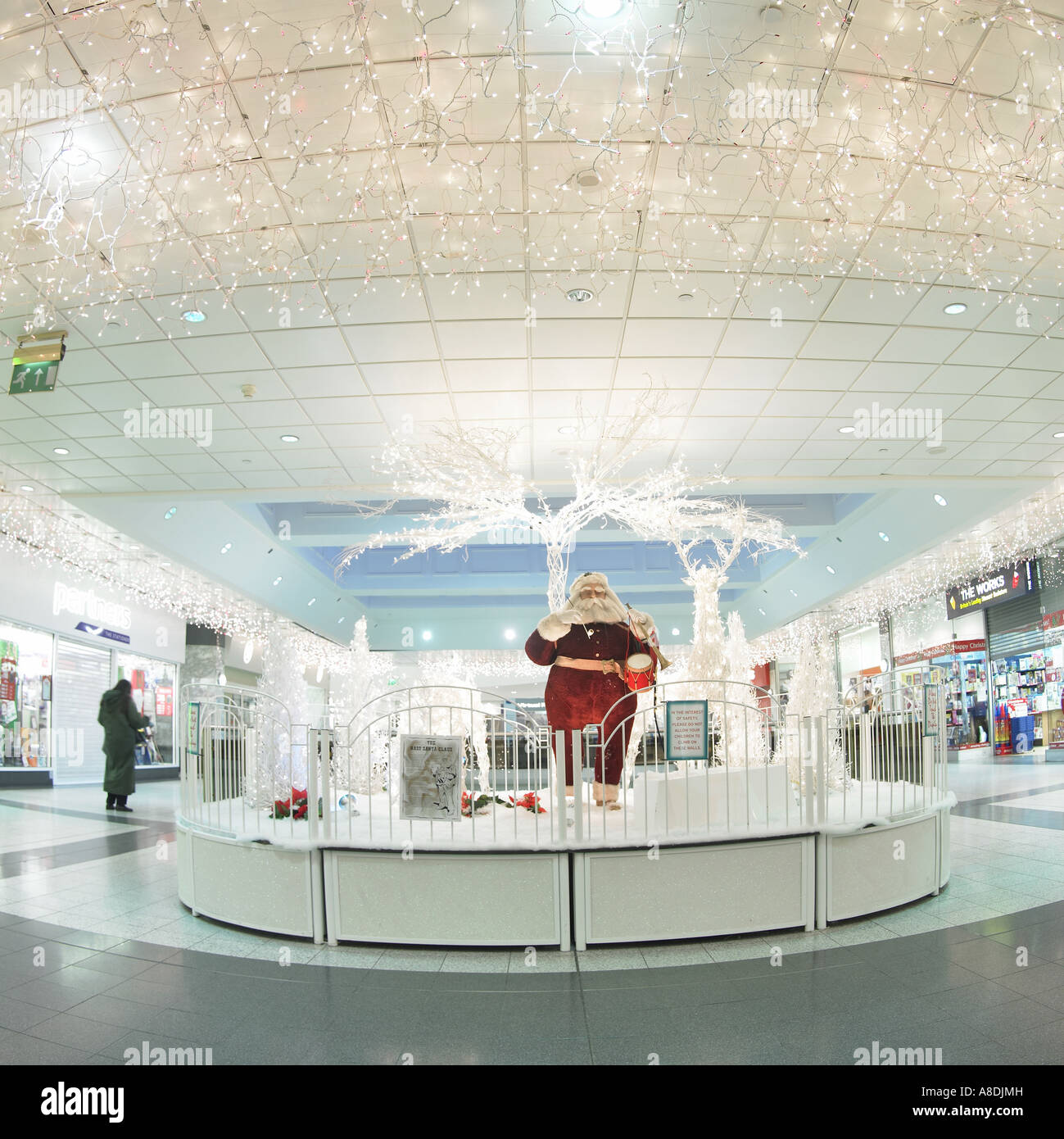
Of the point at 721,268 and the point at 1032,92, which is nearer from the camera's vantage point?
the point at 1032,92

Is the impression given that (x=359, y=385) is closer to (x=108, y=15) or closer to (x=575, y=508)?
(x=575, y=508)

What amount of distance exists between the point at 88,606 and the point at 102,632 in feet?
2.07

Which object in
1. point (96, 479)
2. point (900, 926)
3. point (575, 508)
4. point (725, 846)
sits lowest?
point (900, 926)

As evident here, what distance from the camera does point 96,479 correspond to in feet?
30.5

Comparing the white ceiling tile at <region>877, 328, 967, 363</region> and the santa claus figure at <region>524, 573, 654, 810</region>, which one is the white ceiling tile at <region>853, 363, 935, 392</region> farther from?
the santa claus figure at <region>524, 573, 654, 810</region>

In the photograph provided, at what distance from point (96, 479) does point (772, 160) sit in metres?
7.85

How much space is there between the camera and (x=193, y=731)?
17.1ft

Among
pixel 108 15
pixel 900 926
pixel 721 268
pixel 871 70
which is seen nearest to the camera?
pixel 108 15

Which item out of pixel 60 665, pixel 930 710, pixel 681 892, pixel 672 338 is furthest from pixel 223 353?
pixel 60 665

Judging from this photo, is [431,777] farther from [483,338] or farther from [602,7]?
[602,7]

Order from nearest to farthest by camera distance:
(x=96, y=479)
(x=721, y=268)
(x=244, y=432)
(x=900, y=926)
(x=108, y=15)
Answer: (x=108, y=15) < (x=900, y=926) < (x=721, y=268) < (x=244, y=432) < (x=96, y=479)

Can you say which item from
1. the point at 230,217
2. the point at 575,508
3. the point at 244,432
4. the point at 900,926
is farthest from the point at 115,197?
the point at 900,926

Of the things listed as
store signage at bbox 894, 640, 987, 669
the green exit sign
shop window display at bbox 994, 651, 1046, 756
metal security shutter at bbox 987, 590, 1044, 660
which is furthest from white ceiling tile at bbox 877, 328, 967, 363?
store signage at bbox 894, 640, 987, 669

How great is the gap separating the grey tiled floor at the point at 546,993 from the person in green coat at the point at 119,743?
5517 mm
